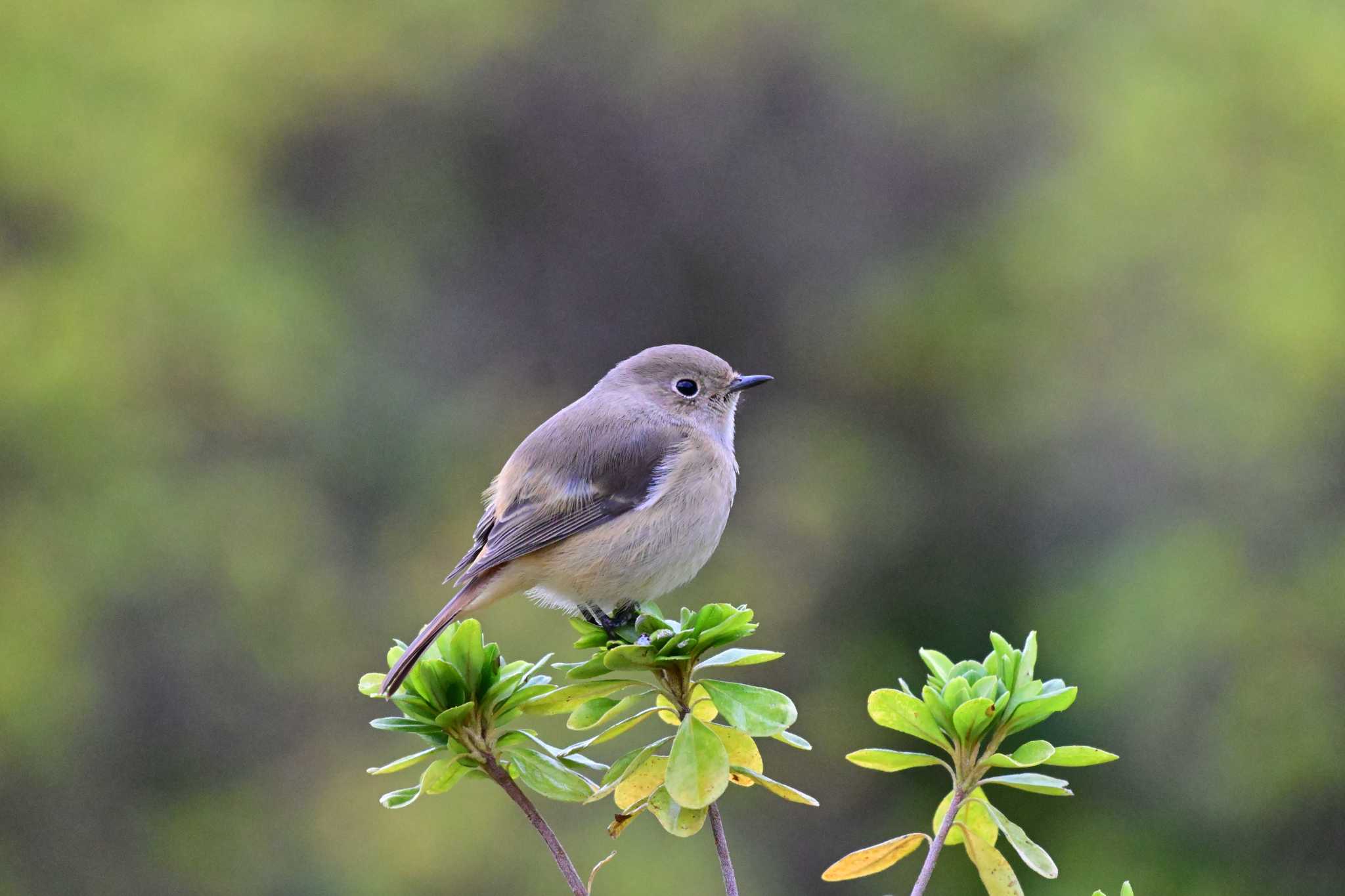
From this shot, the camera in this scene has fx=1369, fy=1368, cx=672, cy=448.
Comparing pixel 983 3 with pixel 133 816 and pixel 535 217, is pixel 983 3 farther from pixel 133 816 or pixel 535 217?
pixel 133 816

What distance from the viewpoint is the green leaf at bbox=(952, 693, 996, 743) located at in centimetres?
182

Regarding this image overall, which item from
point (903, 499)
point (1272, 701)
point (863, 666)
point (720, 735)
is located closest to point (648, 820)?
point (863, 666)

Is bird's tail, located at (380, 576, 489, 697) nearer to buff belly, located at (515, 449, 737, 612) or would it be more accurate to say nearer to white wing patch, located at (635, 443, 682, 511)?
buff belly, located at (515, 449, 737, 612)

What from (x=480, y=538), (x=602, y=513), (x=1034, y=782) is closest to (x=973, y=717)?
(x=1034, y=782)

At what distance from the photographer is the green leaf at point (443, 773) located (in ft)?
6.24

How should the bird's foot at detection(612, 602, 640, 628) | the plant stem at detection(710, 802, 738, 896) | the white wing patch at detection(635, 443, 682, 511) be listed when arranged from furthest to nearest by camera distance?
the white wing patch at detection(635, 443, 682, 511) < the bird's foot at detection(612, 602, 640, 628) < the plant stem at detection(710, 802, 738, 896)

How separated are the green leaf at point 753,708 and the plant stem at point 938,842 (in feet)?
0.75

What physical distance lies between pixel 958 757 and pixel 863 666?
27.5 ft

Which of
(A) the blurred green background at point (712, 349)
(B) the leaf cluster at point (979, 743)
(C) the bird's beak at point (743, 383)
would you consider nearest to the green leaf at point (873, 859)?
(B) the leaf cluster at point (979, 743)

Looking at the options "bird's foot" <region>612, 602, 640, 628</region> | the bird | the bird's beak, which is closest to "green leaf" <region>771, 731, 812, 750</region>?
"bird's foot" <region>612, 602, 640, 628</region>

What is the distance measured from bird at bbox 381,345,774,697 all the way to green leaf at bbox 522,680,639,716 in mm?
938

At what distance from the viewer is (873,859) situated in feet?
6.36

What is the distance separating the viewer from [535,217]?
10.4 metres

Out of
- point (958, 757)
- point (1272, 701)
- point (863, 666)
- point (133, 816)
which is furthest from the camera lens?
point (863, 666)
